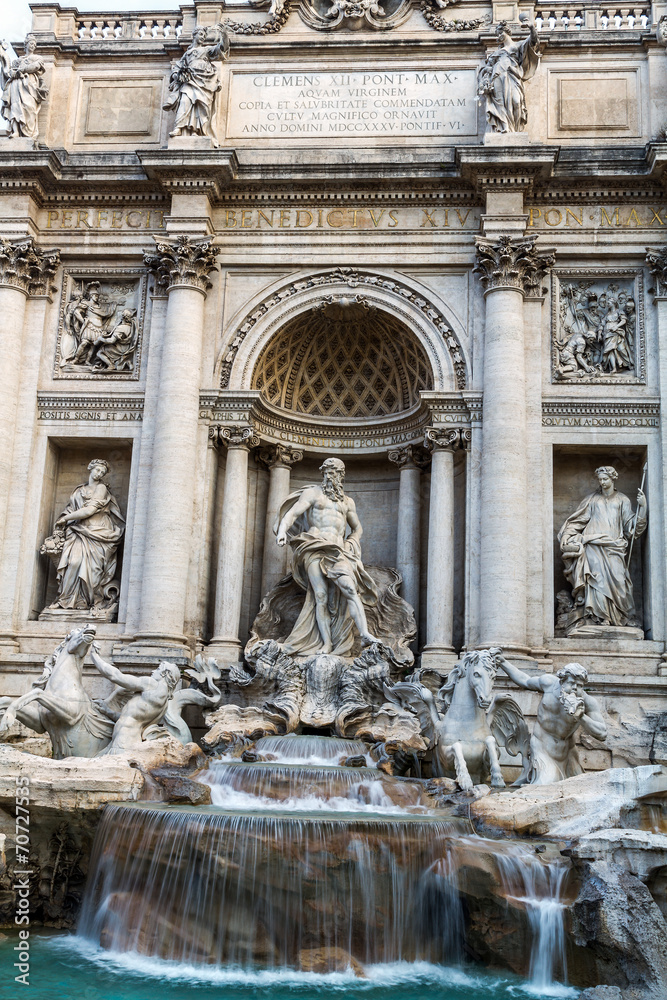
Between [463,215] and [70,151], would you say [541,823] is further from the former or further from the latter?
[70,151]

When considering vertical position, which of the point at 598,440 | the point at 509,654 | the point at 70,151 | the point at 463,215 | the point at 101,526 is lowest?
the point at 509,654

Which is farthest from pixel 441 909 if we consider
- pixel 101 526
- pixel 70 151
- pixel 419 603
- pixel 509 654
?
pixel 70 151

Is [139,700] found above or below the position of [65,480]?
below

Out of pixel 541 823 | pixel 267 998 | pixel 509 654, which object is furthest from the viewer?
pixel 509 654

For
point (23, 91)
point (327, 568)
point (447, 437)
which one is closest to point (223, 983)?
point (327, 568)

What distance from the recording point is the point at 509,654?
1677cm

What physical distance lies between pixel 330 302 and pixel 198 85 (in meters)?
4.64

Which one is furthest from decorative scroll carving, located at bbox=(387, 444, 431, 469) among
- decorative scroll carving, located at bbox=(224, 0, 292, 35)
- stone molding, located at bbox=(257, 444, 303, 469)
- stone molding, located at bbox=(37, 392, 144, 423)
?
decorative scroll carving, located at bbox=(224, 0, 292, 35)

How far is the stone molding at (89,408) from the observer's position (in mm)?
19234

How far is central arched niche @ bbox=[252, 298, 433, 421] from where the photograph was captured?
19.5 m

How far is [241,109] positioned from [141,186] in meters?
2.49

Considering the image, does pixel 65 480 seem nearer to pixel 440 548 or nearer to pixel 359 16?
pixel 440 548

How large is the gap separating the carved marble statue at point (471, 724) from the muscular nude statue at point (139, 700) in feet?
12.6

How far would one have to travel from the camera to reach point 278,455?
65.9ft
